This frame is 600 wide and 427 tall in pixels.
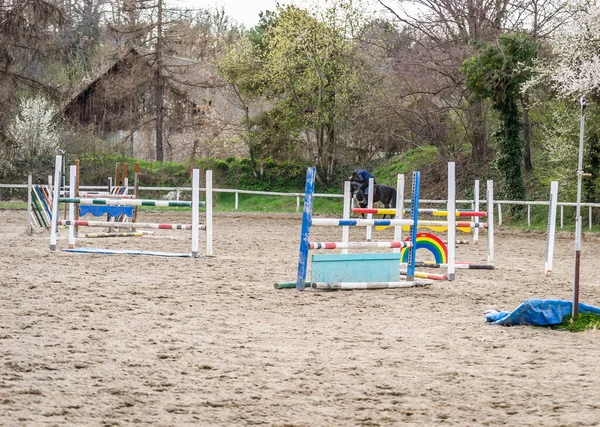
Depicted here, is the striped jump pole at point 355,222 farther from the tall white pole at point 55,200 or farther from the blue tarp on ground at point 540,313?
the tall white pole at point 55,200

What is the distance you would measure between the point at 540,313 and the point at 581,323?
1.16 ft

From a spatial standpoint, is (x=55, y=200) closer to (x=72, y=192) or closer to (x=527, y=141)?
(x=72, y=192)

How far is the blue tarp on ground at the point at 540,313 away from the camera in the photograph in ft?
25.1

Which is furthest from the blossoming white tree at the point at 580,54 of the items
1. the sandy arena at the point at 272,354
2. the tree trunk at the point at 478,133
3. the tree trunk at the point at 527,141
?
the sandy arena at the point at 272,354

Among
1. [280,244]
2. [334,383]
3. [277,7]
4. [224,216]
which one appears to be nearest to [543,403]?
[334,383]

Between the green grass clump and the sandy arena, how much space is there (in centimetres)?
17

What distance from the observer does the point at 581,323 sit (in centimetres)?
759

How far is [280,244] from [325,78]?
1750cm

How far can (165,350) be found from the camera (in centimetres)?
634

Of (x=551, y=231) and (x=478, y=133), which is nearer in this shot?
(x=551, y=231)

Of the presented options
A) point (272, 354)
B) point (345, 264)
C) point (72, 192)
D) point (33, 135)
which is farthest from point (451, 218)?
point (33, 135)

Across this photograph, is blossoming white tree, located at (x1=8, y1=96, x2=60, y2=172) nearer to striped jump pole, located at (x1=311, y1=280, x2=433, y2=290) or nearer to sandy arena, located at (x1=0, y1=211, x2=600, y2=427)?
sandy arena, located at (x1=0, y1=211, x2=600, y2=427)

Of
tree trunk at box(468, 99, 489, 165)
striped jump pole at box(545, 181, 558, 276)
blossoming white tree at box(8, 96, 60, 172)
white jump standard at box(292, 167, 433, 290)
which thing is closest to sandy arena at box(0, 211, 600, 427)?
white jump standard at box(292, 167, 433, 290)

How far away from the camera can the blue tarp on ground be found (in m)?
7.64
